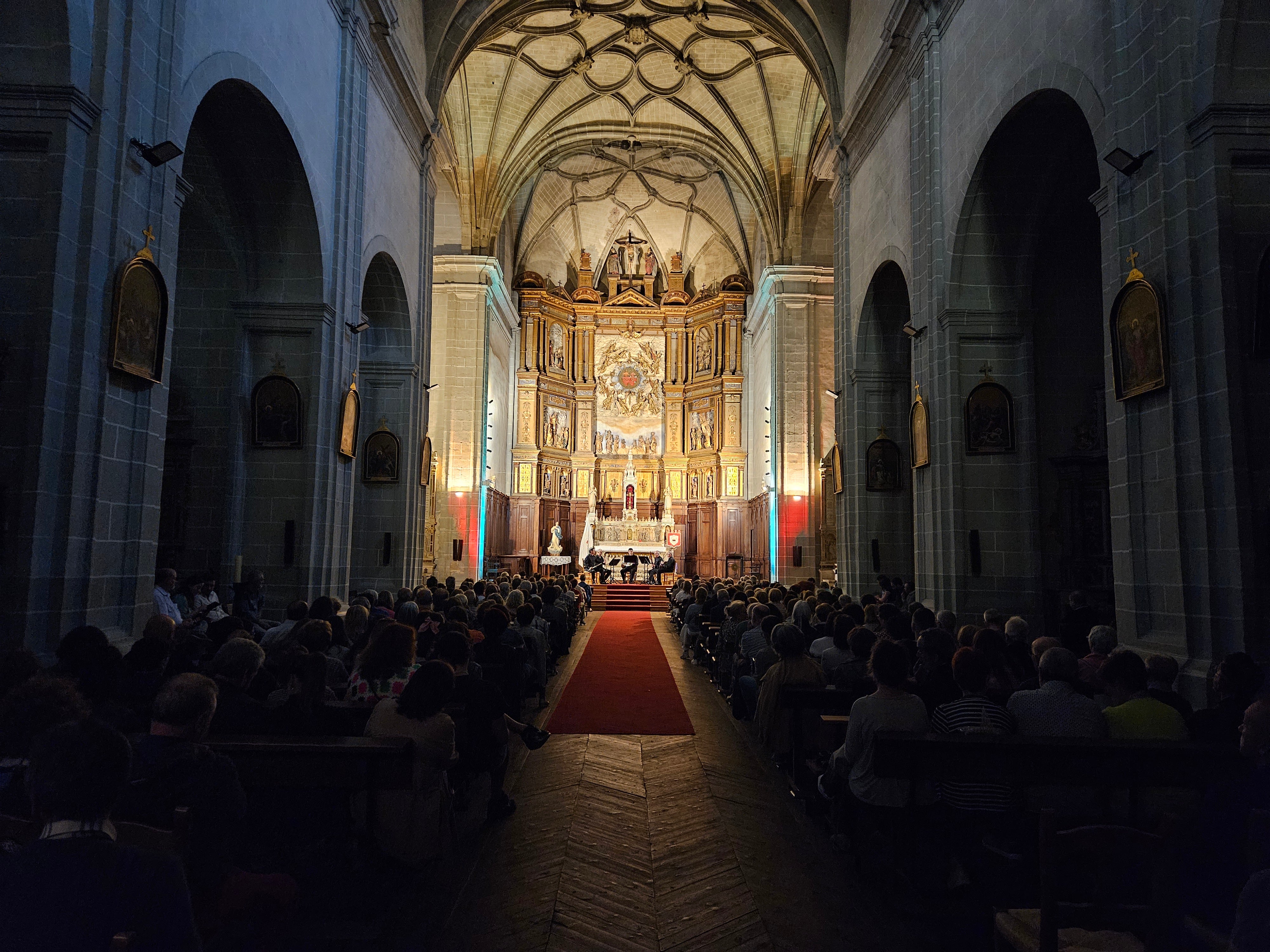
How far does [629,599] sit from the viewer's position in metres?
21.8

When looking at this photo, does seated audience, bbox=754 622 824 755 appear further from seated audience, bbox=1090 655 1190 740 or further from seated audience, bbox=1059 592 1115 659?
Answer: seated audience, bbox=1059 592 1115 659

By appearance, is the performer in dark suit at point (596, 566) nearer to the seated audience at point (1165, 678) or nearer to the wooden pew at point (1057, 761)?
the seated audience at point (1165, 678)

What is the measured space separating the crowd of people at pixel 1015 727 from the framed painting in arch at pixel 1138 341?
1695 mm

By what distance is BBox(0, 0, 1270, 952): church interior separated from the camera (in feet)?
10.1

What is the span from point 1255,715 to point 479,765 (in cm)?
357

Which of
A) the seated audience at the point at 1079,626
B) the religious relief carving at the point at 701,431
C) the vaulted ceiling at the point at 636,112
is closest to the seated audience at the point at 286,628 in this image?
the seated audience at the point at 1079,626

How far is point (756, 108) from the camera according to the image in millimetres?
20234

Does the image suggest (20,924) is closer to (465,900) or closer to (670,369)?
(465,900)

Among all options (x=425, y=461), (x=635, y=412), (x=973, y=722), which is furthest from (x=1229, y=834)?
(x=635, y=412)

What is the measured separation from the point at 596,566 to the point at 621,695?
13952mm

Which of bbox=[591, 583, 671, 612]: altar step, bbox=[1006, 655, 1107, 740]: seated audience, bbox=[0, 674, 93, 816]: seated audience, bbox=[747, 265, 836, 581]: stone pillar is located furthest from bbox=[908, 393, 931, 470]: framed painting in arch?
bbox=[591, 583, 671, 612]: altar step

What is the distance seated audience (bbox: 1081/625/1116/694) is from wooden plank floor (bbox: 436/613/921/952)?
1.84m

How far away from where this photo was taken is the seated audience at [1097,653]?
4.90 m

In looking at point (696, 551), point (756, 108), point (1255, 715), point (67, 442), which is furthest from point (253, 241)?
point (696, 551)
